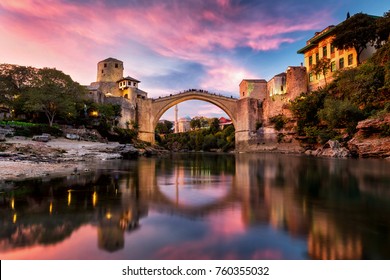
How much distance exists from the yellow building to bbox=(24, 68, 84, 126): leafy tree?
3019 cm

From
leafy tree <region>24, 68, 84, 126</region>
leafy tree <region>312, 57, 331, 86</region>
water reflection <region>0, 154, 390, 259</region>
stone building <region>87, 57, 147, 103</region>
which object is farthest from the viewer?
stone building <region>87, 57, 147, 103</region>

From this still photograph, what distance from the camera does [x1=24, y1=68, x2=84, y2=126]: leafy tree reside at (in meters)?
27.5

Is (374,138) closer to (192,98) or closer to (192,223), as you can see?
(192,223)

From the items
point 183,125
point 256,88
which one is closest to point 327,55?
point 256,88

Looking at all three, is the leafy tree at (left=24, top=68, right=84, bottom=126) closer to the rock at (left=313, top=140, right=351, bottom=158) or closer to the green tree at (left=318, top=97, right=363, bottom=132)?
the rock at (left=313, top=140, right=351, bottom=158)

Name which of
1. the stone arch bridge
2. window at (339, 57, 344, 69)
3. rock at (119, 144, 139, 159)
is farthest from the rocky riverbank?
window at (339, 57, 344, 69)

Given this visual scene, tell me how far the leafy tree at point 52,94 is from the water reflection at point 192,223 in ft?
73.3

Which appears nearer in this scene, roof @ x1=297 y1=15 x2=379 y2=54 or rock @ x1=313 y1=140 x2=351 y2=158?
rock @ x1=313 y1=140 x2=351 y2=158

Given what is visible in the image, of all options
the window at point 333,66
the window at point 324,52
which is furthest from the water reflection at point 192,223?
the window at point 324,52

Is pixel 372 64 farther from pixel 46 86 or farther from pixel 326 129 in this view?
pixel 46 86

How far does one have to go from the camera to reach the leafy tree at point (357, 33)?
2836cm

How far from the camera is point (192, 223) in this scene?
505cm

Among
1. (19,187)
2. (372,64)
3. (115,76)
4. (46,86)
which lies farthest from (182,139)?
(19,187)

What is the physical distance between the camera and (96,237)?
4.18 meters
